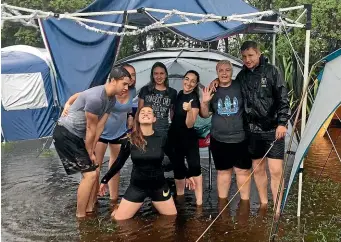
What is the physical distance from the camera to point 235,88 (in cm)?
517

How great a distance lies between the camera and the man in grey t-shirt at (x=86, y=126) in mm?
4625

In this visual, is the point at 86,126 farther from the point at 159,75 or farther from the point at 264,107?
the point at 264,107

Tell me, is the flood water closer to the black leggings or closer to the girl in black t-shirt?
the black leggings

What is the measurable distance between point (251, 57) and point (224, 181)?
1.53 meters

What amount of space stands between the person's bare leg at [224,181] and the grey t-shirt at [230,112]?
44 centimetres

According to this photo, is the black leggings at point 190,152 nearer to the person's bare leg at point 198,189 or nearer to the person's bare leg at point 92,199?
the person's bare leg at point 198,189

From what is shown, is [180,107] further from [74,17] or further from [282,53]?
[282,53]

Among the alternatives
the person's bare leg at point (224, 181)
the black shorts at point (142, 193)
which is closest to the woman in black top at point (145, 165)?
the black shorts at point (142, 193)

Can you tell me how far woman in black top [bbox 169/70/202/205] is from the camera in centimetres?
524

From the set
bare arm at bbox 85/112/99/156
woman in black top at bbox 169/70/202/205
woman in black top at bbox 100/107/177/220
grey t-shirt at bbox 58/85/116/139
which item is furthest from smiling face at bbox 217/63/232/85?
bare arm at bbox 85/112/99/156

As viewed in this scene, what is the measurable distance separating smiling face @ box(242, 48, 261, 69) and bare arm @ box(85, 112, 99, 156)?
5.61 ft

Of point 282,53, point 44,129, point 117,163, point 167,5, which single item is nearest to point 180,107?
point 117,163

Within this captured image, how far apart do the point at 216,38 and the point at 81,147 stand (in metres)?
2.20

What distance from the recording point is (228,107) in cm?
518
